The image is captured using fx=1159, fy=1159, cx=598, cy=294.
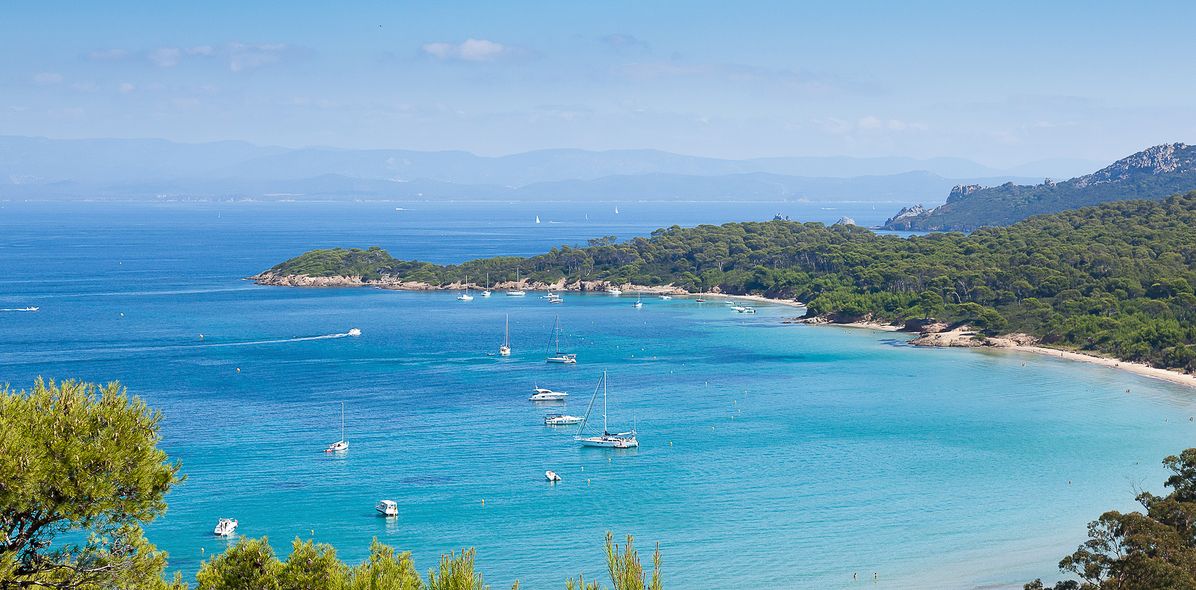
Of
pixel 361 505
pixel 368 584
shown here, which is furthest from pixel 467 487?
pixel 368 584

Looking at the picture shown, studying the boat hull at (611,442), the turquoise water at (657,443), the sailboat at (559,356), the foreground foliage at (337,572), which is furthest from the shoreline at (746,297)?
the foreground foliage at (337,572)

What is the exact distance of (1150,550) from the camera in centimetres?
2962

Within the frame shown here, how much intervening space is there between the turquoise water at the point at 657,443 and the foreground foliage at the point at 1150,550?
5.08 meters

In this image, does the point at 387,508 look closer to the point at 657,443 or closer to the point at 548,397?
the point at 657,443

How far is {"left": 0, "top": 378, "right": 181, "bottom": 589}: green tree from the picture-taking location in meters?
13.6

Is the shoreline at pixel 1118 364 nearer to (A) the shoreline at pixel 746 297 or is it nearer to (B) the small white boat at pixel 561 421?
(A) the shoreline at pixel 746 297

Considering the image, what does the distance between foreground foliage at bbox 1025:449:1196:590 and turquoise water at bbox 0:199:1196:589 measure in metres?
5.08

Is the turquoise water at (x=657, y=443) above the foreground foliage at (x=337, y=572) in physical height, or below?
below

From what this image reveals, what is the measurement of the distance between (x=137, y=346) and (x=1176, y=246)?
90.7 meters

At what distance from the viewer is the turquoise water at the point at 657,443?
40.2m

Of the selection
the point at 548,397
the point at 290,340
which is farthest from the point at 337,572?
the point at 290,340

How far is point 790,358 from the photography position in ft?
272

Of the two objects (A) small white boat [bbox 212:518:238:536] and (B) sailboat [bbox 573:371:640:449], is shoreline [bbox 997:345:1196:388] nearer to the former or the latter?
(B) sailboat [bbox 573:371:640:449]

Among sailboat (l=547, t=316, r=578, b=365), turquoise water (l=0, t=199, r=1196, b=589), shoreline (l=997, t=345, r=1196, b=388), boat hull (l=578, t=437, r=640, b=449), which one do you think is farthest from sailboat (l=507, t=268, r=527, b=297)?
boat hull (l=578, t=437, r=640, b=449)
